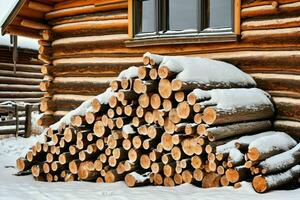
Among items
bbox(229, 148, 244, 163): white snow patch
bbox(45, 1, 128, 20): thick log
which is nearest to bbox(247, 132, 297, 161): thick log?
bbox(229, 148, 244, 163): white snow patch

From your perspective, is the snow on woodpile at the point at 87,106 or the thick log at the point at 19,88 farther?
the thick log at the point at 19,88

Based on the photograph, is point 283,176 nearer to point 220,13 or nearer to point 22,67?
point 220,13

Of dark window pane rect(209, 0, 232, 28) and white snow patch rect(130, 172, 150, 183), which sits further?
dark window pane rect(209, 0, 232, 28)

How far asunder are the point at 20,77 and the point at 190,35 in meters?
14.1

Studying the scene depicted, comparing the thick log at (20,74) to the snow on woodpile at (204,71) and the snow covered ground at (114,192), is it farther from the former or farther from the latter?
the snow on woodpile at (204,71)

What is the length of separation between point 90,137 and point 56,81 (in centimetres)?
423

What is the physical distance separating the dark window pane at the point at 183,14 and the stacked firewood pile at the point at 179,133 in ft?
5.02

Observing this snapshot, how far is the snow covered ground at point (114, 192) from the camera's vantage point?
6.92 meters

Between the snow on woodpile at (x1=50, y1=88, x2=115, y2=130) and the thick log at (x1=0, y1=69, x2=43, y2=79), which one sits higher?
the thick log at (x1=0, y1=69, x2=43, y2=79)

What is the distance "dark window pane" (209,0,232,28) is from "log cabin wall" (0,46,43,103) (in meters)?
13.1

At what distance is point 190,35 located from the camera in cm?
978

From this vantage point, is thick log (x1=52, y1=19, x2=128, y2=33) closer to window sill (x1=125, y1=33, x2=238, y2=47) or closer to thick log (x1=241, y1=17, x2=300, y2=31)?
window sill (x1=125, y1=33, x2=238, y2=47)

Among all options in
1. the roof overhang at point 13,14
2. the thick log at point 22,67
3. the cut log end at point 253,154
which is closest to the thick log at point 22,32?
the roof overhang at point 13,14

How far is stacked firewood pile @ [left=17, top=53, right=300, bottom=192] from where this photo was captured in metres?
7.39
